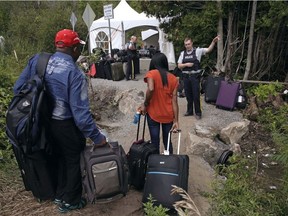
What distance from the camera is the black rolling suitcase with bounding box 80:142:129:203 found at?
3.21 metres

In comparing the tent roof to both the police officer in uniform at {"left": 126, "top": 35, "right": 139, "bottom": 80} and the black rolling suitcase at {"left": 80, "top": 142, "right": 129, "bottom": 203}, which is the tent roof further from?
the black rolling suitcase at {"left": 80, "top": 142, "right": 129, "bottom": 203}

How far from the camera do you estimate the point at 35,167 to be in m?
3.49

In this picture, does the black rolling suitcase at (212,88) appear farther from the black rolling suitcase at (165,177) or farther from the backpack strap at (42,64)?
the backpack strap at (42,64)

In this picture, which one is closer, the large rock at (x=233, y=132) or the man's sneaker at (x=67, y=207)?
the man's sneaker at (x=67, y=207)

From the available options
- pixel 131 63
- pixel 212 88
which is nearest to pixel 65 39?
pixel 212 88

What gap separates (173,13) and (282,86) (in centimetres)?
396

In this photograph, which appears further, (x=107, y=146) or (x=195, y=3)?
(x=195, y=3)

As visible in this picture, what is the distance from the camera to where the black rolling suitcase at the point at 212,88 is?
8781mm

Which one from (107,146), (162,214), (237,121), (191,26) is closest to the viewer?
(162,214)

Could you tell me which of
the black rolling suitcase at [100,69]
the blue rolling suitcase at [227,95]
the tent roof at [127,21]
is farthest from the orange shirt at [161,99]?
the tent roof at [127,21]

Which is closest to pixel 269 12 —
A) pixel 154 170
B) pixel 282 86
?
pixel 282 86

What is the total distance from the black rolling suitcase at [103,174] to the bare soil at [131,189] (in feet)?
1.58

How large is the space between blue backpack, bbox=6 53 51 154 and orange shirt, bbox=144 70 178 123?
1474mm

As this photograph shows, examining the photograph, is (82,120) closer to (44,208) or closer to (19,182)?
(44,208)
